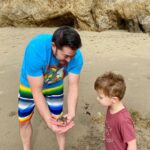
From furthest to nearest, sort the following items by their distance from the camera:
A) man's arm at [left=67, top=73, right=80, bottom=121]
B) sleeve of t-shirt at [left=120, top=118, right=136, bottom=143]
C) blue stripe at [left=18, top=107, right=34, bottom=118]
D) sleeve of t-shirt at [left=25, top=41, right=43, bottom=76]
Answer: blue stripe at [left=18, top=107, right=34, bottom=118] → man's arm at [left=67, top=73, right=80, bottom=121] → sleeve of t-shirt at [left=25, top=41, right=43, bottom=76] → sleeve of t-shirt at [left=120, top=118, right=136, bottom=143]

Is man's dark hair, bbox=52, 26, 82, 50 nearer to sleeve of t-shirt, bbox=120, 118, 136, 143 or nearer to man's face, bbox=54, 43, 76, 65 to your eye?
man's face, bbox=54, 43, 76, 65

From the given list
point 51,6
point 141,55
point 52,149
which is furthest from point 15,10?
point 52,149

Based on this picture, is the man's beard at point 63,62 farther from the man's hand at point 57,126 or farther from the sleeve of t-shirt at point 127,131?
the sleeve of t-shirt at point 127,131

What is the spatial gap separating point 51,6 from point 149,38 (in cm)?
217

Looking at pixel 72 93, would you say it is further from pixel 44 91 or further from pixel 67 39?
pixel 67 39

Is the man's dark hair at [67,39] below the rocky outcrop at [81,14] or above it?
above

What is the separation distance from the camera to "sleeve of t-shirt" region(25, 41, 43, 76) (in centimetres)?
252

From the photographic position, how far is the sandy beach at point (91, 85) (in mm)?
3549

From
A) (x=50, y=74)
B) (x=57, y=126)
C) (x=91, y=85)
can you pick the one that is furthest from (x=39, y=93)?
(x=91, y=85)

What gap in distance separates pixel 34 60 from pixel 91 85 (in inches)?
87.1

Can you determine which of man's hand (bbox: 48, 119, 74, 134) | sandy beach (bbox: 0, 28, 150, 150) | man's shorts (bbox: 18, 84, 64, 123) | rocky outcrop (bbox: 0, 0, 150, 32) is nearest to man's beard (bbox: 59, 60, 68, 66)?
man's shorts (bbox: 18, 84, 64, 123)

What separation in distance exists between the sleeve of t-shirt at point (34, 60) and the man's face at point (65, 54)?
0.13m

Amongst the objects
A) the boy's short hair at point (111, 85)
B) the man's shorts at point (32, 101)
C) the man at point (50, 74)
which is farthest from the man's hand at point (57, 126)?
the boy's short hair at point (111, 85)

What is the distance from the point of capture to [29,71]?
2578mm
